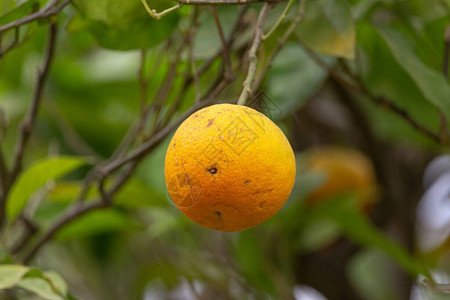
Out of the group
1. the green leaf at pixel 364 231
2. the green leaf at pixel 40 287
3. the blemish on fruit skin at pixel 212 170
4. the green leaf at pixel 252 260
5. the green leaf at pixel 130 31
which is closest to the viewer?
the blemish on fruit skin at pixel 212 170

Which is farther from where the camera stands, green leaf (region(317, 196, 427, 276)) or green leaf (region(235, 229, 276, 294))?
green leaf (region(235, 229, 276, 294))

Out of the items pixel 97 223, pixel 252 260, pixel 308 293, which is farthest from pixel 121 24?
pixel 308 293

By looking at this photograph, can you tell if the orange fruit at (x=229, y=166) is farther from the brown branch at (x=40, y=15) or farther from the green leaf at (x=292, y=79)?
the green leaf at (x=292, y=79)

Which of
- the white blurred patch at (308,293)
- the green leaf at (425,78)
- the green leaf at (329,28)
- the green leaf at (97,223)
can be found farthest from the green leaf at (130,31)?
the white blurred patch at (308,293)

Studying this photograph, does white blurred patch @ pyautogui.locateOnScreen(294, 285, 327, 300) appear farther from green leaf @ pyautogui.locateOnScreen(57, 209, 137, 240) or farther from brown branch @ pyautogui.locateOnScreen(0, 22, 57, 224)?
brown branch @ pyautogui.locateOnScreen(0, 22, 57, 224)

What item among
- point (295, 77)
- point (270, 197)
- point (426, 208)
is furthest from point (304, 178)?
point (270, 197)

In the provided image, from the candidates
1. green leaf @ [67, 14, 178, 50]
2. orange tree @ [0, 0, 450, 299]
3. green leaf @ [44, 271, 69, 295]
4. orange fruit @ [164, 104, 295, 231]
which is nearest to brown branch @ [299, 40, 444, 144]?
orange tree @ [0, 0, 450, 299]

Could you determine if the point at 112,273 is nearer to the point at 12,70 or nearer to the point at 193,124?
the point at 12,70
